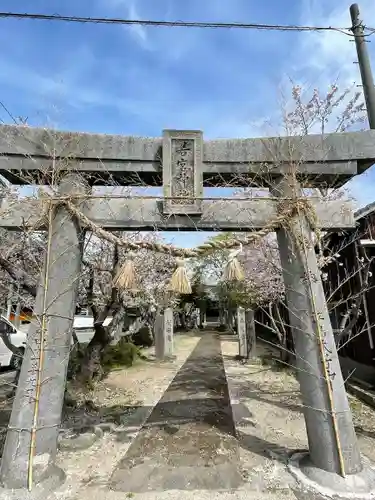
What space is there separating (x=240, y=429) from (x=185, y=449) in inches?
52.6

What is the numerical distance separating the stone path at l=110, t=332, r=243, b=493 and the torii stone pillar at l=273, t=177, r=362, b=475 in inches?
43.0

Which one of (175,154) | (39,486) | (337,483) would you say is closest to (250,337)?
(337,483)

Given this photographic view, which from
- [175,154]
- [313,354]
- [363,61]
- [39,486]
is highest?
[363,61]

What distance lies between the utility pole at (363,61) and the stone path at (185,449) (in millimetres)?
5533

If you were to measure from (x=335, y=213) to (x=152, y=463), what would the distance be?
4.10m

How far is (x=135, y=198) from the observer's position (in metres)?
4.43

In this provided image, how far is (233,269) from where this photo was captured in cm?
433

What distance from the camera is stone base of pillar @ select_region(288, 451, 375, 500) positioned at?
11.1 feet

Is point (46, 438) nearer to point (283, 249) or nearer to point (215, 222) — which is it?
point (215, 222)

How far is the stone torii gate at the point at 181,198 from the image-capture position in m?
4.06

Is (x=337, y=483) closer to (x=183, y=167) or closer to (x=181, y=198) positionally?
(x=181, y=198)

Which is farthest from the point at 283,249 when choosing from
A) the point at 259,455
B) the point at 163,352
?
the point at 163,352

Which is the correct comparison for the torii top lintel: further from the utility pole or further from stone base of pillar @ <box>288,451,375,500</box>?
stone base of pillar @ <box>288,451,375,500</box>

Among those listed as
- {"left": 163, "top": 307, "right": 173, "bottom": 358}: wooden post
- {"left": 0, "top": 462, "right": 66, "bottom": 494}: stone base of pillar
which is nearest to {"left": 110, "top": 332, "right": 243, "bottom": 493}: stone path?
{"left": 0, "top": 462, "right": 66, "bottom": 494}: stone base of pillar
